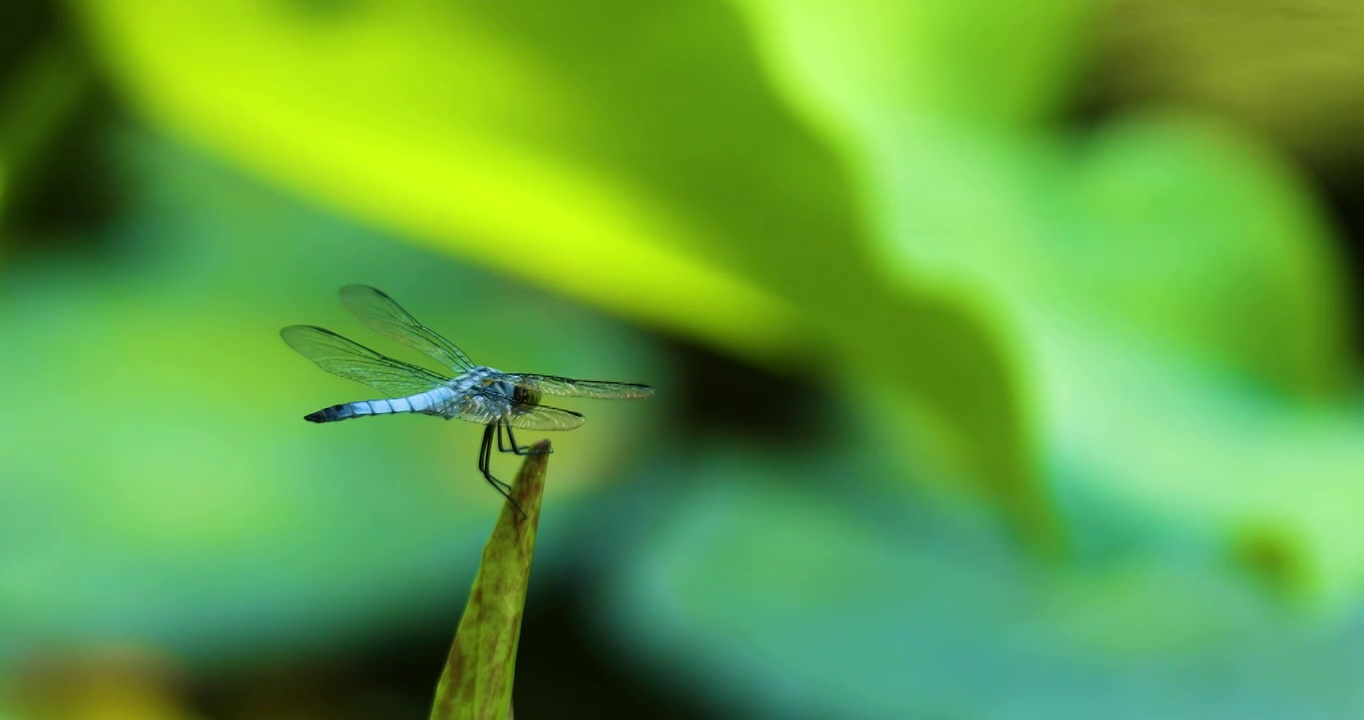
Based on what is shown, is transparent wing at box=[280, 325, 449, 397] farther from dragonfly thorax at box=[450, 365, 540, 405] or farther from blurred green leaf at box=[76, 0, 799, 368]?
blurred green leaf at box=[76, 0, 799, 368]

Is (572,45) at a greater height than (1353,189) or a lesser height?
lesser

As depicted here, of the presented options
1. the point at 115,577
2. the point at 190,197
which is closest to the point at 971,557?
the point at 115,577

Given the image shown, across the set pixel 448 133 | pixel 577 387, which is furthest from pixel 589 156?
pixel 577 387

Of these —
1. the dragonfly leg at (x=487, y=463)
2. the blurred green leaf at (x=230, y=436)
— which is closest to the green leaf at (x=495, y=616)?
the dragonfly leg at (x=487, y=463)

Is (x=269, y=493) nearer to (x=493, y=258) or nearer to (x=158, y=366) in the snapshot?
(x=158, y=366)

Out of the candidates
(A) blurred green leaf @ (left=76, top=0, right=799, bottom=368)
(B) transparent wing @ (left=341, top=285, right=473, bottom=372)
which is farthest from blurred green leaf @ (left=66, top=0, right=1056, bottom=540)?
(B) transparent wing @ (left=341, top=285, right=473, bottom=372)

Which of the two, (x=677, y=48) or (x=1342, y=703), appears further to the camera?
(x=677, y=48)
